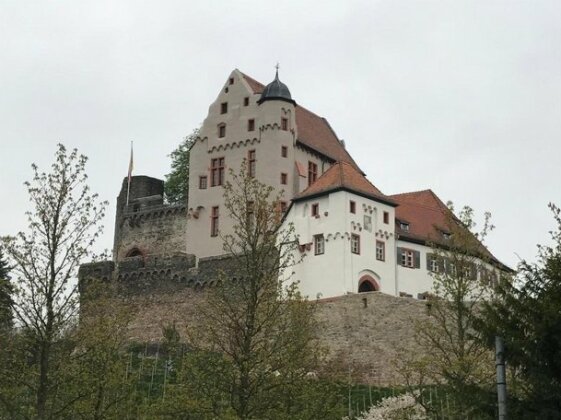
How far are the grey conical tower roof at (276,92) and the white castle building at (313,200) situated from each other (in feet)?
0.20

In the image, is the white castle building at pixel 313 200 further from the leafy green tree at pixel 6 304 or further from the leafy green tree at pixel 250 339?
the leafy green tree at pixel 6 304

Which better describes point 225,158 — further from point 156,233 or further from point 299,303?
point 299,303

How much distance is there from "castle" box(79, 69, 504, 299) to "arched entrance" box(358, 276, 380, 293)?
6cm

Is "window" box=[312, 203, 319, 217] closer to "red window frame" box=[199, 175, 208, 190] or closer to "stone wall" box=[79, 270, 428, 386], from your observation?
"stone wall" box=[79, 270, 428, 386]

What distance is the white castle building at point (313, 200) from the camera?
2077 inches

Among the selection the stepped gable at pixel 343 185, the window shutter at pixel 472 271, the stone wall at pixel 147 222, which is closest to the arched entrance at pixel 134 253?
the stone wall at pixel 147 222

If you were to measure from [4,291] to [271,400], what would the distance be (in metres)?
6.92

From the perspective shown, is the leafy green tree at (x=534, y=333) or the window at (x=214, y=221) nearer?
the leafy green tree at (x=534, y=333)

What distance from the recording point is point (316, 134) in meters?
64.6

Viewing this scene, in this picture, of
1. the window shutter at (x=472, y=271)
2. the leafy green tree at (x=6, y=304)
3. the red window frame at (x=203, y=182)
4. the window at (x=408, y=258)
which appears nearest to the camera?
the leafy green tree at (x=6, y=304)

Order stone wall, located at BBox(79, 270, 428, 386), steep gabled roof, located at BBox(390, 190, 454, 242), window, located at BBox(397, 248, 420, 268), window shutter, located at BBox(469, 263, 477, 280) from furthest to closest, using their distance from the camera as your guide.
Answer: steep gabled roof, located at BBox(390, 190, 454, 242) < window, located at BBox(397, 248, 420, 268) < stone wall, located at BBox(79, 270, 428, 386) < window shutter, located at BBox(469, 263, 477, 280)

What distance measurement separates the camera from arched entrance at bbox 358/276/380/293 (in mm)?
52719

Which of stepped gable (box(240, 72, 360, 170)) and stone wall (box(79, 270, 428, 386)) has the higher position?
stepped gable (box(240, 72, 360, 170))

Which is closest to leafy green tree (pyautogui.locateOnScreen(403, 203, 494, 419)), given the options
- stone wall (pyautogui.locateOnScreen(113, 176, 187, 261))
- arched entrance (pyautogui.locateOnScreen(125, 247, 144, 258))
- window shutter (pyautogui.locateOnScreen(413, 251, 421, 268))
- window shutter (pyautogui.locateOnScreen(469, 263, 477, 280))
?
window shutter (pyautogui.locateOnScreen(469, 263, 477, 280))
